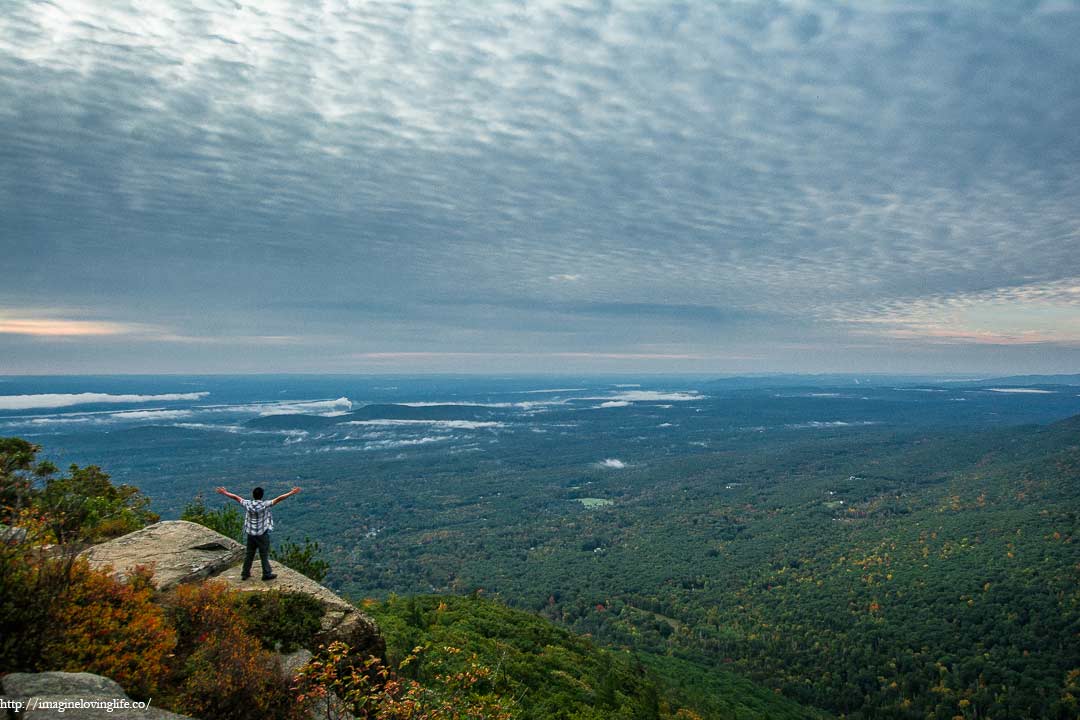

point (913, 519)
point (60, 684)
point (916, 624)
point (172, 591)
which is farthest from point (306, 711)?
point (913, 519)

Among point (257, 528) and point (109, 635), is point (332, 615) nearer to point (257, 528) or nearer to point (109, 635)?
point (257, 528)

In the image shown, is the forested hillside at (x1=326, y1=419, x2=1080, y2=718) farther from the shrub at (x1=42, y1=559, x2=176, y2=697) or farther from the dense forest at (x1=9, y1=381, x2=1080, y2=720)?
the shrub at (x1=42, y1=559, x2=176, y2=697)

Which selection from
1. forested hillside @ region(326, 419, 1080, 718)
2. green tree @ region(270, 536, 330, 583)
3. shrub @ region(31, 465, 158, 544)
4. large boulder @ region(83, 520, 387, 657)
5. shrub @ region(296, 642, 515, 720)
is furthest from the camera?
forested hillside @ region(326, 419, 1080, 718)

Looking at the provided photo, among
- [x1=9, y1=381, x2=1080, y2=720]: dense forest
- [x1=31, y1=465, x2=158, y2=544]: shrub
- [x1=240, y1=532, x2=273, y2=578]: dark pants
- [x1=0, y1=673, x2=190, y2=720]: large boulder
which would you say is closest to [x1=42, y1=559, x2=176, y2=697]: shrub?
[x1=0, y1=673, x2=190, y2=720]: large boulder

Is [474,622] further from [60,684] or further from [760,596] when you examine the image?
[760,596]

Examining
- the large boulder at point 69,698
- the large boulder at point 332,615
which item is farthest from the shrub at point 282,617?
the large boulder at point 69,698

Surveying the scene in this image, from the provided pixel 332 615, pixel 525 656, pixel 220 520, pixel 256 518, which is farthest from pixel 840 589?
pixel 256 518
